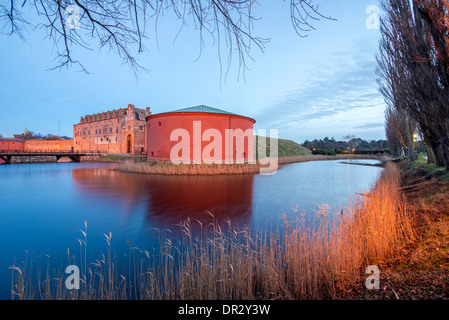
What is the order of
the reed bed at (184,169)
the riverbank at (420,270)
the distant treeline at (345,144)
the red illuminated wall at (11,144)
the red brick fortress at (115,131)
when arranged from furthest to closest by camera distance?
1. the distant treeline at (345,144)
2. the red illuminated wall at (11,144)
3. the red brick fortress at (115,131)
4. the reed bed at (184,169)
5. the riverbank at (420,270)

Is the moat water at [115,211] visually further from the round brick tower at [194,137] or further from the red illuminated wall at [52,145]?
the red illuminated wall at [52,145]

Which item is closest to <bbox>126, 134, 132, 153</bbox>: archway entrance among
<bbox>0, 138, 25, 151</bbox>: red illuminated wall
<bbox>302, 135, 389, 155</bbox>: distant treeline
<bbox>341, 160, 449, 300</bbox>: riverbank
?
<bbox>0, 138, 25, 151</bbox>: red illuminated wall

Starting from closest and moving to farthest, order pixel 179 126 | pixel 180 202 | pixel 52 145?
pixel 180 202 < pixel 179 126 < pixel 52 145

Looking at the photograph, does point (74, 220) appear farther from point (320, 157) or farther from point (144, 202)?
point (320, 157)

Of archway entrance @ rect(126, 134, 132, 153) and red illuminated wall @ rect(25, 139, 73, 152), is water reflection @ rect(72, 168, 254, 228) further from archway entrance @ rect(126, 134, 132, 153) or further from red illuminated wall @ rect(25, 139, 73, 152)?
red illuminated wall @ rect(25, 139, 73, 152)

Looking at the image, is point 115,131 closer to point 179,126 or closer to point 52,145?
point 52,145

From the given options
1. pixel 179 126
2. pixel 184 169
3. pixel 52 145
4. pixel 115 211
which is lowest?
pixel 115 211

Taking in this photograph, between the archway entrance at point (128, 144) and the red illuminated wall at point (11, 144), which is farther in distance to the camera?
the red illuminated wall at point (11, 144)

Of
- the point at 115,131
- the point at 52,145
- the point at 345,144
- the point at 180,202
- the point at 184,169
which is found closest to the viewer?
the point at 180,202

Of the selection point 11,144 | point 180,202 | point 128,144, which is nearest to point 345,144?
point 128,144

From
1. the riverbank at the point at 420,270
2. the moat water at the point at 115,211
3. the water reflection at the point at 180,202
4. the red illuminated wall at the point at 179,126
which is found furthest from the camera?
the red illuminated wall at the point at 179,126

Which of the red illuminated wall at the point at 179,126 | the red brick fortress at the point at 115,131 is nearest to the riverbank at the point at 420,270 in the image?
the red illuminated wall at the point at 179,126
